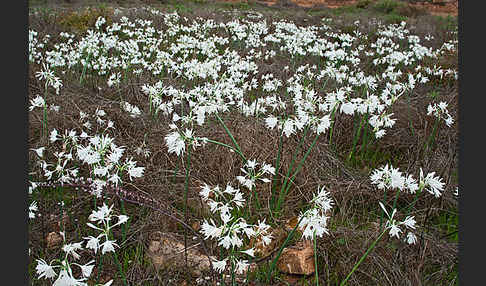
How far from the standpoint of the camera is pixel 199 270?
8.58 feet

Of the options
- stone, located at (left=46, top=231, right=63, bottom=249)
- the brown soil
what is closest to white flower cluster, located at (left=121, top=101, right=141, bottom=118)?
stone, located at (left=46, top=231, right=63, bottom=249)

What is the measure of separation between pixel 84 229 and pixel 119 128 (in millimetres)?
1884

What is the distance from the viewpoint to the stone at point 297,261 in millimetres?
2605

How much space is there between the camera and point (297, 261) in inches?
103

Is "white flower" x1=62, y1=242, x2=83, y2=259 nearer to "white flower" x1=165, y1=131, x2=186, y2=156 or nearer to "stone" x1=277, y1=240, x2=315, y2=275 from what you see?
"white flower" x1=165, y1=131, x2=186, y2=156

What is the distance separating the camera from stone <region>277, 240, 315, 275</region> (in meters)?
2.61

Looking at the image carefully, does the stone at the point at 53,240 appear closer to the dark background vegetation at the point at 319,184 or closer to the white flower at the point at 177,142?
the dark background vegetation at the point at 319,184

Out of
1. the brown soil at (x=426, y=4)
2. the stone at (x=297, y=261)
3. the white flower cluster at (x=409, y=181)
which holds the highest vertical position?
the brown soil at (x=426, y=4)

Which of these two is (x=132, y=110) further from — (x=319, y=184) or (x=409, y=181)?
(x=409, y=181)

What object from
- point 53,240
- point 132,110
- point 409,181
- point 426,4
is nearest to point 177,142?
point 53,240

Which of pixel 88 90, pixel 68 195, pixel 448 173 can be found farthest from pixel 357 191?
pixel 88 90

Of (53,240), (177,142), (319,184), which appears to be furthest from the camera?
(319,184)

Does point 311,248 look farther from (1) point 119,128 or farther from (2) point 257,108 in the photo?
(1) point 119,128

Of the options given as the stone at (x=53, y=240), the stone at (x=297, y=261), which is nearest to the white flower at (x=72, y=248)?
the stone at (x=53, y=240)
